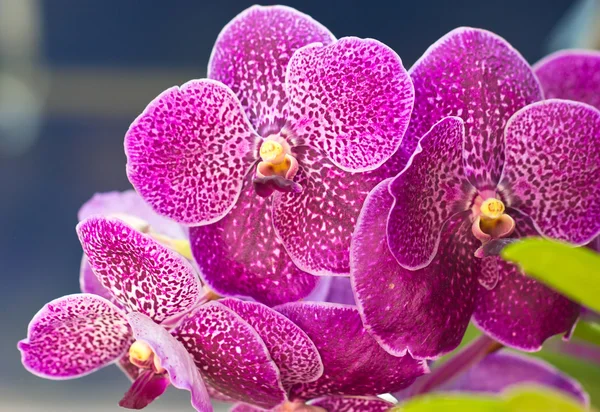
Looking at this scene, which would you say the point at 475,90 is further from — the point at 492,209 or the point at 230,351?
the point at 230,351

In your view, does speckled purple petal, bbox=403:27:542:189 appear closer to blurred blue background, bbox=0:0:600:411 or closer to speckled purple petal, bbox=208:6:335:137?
speckled purple petal, bbox=208:6:335:137

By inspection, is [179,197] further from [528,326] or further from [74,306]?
[528,326]

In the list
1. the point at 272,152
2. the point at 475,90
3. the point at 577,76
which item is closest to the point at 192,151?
the point at 272,152

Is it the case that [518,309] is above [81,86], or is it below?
above

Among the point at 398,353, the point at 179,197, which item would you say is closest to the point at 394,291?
the point at 398,353

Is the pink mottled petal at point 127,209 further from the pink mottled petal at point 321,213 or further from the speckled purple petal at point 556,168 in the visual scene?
the speckled purple petal at point 556,168

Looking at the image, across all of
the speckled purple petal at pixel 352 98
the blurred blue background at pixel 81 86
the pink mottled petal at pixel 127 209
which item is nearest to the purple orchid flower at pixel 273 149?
the speckled purple petal at pixel 352 98
